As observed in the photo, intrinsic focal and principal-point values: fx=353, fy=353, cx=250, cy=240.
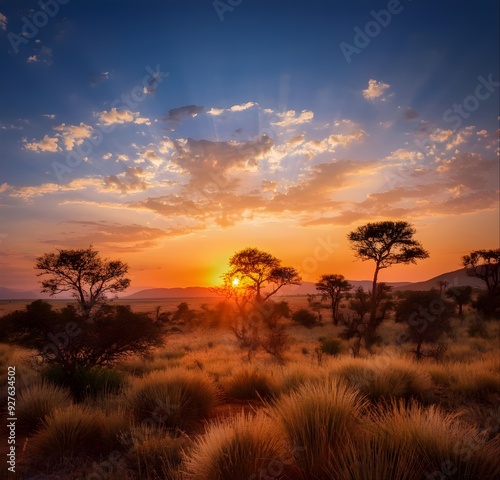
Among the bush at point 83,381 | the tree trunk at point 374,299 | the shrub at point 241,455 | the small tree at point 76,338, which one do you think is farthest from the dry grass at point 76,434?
the tree trunk at point 374,299

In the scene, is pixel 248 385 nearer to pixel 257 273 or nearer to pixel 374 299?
pixel 374 299

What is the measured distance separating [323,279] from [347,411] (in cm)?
4495

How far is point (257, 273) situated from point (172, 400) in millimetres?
22561

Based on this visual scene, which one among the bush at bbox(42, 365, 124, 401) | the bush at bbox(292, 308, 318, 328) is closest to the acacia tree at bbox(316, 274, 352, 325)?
the bush at bbox(292, 308, 318, 328)

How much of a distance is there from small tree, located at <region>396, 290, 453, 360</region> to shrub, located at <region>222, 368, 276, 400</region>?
10.7 meters

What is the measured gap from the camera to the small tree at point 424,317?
61.0ft

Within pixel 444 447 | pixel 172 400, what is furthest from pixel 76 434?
pixel 444 447

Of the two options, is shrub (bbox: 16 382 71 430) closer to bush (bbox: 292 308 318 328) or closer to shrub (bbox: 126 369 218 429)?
shrub (bbox: 126 369 218 429)

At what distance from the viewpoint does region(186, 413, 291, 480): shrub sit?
388 centimetres

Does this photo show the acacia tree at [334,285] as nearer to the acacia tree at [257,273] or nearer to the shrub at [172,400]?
the acacia tree at [257,273]

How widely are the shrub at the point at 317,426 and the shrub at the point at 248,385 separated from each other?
478 centimetres

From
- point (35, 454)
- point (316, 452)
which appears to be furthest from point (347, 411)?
point (35, 454)

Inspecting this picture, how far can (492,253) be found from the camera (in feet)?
122

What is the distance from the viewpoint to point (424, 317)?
19.6 m
